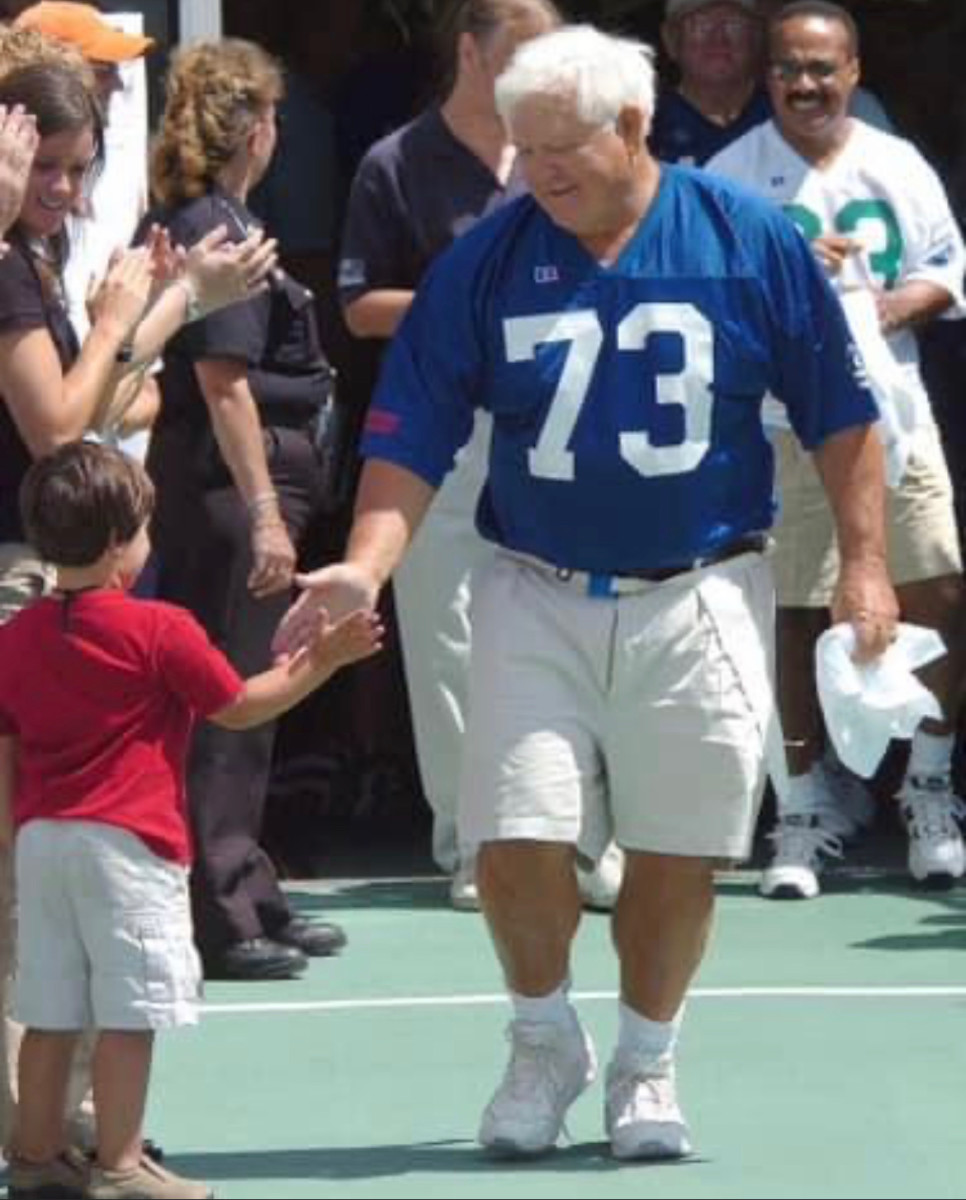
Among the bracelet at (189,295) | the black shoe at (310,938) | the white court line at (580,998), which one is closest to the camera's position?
the bracelet at (189,295)

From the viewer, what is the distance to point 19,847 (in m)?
6.41

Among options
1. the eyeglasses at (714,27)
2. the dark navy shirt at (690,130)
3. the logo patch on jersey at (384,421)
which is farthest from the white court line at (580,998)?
the eyeglasses at (714,27)

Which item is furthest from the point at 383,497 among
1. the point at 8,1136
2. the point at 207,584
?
the point at 207,584

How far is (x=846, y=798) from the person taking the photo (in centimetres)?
1054

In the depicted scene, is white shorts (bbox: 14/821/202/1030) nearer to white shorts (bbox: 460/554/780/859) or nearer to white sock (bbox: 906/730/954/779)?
white shorts (bbox: 460/554/780/859)

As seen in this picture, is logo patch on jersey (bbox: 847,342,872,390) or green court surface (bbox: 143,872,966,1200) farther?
logo patch on jersey (bbox: 847,342,872,390)

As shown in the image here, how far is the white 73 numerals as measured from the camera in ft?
21.9

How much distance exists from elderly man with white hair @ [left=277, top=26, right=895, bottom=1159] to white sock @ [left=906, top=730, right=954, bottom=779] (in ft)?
10.4

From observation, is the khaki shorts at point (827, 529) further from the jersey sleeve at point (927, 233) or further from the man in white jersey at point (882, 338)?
the jersey sleeve at point (927, 233)

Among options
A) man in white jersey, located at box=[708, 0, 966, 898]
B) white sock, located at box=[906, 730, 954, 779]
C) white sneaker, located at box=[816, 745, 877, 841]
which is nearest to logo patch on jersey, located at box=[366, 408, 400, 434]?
man in white jersey, located at box=[708, 0, 966, 898]

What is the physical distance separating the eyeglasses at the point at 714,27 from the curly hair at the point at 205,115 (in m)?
1.69

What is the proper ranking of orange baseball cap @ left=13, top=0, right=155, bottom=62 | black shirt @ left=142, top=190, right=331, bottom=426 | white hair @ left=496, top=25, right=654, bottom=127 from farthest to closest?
black shirt @ left=142, top=190, right=331, bottom=426 → orange baseball cap @ left=13, top=0, right=155, bottom=62 → white hair @ left=496, top=25, right=654, bottom=127

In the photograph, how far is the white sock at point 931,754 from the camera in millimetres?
9984

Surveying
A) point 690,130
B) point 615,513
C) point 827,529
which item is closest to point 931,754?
point 827,529
